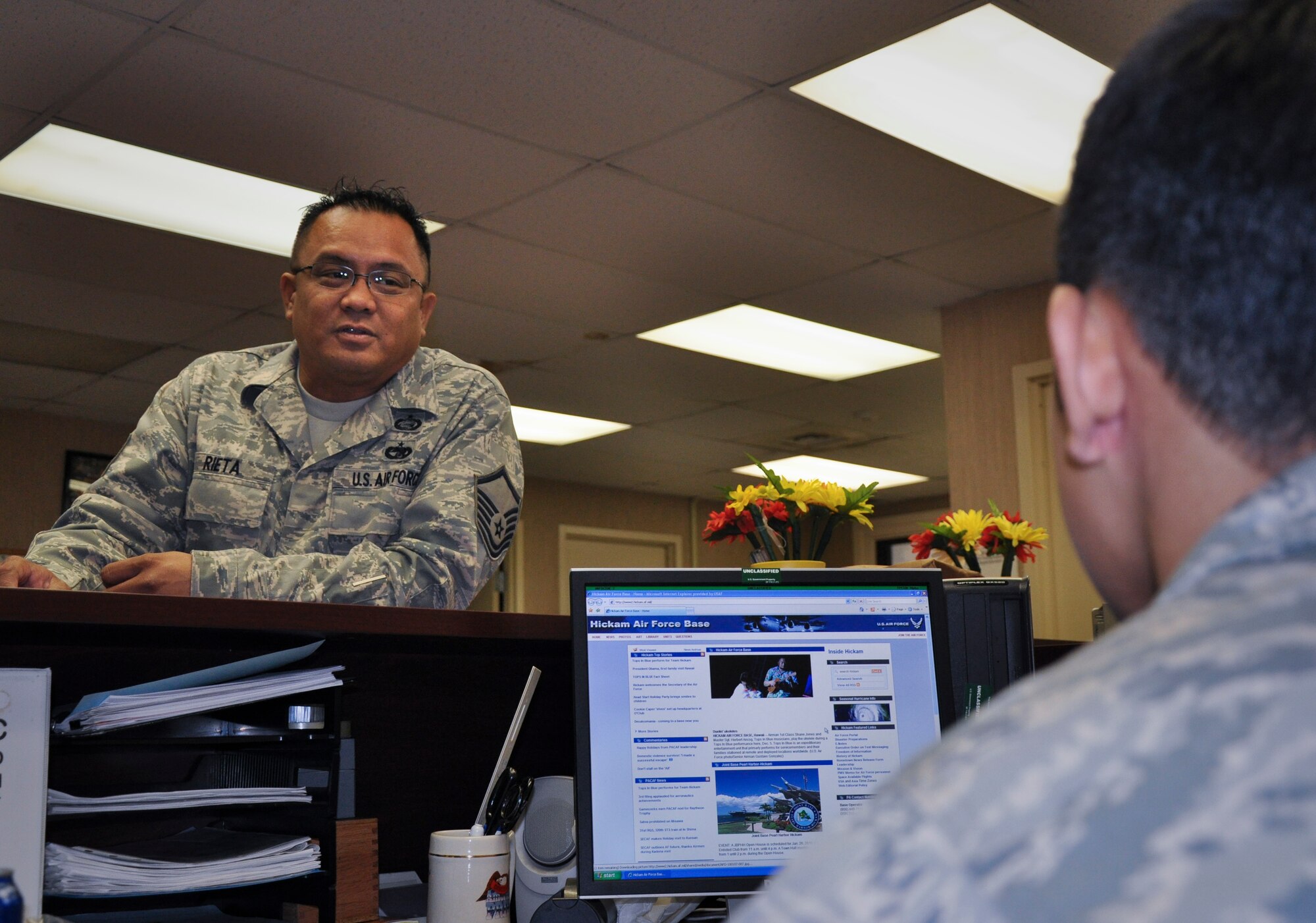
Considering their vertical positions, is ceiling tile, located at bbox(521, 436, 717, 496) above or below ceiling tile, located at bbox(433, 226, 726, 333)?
below

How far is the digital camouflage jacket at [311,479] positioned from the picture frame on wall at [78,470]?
512 cm

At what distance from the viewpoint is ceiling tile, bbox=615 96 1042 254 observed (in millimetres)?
3357

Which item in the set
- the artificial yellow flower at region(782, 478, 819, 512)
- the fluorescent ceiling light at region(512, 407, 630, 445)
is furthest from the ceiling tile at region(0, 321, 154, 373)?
the artificial yellow flower at region(782, 478, 819, 512)

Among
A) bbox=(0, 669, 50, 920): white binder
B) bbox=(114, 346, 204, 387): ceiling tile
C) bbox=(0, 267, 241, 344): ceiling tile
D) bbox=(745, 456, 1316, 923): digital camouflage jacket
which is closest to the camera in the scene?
bbox=(745, 456, 1316, 923): digital camouflage jacket

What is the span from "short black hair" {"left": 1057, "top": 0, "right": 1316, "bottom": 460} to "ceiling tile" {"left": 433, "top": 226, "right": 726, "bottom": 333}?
374 centimetres

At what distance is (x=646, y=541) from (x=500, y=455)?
24.3ft

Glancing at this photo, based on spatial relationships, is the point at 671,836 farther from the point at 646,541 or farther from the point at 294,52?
the point at 646,541

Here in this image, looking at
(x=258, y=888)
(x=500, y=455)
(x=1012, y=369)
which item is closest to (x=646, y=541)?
(x=1012, y=369)

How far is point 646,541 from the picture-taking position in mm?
9133

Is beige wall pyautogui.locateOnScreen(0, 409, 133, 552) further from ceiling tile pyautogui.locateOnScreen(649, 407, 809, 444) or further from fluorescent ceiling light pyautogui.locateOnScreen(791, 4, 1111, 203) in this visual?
fluorescent ceiling light pyautogui.locateOnScreen(791, 4, 1111, 203)

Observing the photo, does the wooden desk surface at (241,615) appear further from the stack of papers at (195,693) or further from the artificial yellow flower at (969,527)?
the artificial yellow flower at (969,527)

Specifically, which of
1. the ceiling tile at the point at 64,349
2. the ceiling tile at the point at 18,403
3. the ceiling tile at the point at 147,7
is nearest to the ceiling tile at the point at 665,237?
the ceiling tile at the point at 147,7

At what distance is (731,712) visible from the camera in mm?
1242

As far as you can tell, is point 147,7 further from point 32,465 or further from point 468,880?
point 32,465
